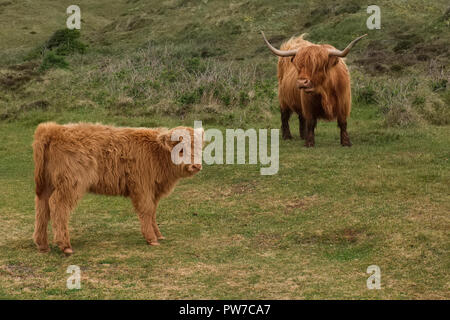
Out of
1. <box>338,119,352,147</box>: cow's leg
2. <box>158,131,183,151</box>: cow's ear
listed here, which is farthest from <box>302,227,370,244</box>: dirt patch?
<box>338,119,352,147</box>: cow's leg

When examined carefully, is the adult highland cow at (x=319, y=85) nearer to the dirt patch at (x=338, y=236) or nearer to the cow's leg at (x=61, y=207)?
the dirt patch at (x=338, y=236)

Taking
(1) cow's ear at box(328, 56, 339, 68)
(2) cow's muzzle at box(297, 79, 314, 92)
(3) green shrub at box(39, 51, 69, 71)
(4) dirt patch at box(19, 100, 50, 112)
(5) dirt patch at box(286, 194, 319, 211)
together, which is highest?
(3) green shrub at box(39, 51, 69, 71)

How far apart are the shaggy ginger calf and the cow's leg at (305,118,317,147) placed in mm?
4616

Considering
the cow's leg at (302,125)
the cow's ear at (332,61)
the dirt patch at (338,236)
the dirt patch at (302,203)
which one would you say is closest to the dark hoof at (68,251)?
the dirt patch at (338,236)

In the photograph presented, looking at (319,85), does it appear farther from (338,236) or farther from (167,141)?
(167,141)

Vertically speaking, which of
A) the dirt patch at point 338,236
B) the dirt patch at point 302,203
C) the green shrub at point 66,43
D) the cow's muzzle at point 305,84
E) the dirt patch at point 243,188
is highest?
the green shrub at point 66,43

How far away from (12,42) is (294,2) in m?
16.3

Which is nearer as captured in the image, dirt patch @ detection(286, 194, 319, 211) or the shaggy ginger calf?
the shaggy ginger calf

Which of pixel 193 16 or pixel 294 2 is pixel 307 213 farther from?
pixel 193 16

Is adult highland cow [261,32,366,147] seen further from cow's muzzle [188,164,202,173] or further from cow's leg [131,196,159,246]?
cow's leg [131,196,159,246]

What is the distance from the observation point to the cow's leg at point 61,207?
20.5 feet

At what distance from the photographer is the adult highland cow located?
33.3 feet

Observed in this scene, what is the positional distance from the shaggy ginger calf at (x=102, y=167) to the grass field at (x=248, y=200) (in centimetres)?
39

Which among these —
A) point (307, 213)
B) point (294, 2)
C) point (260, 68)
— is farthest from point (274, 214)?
point (294, 2)
